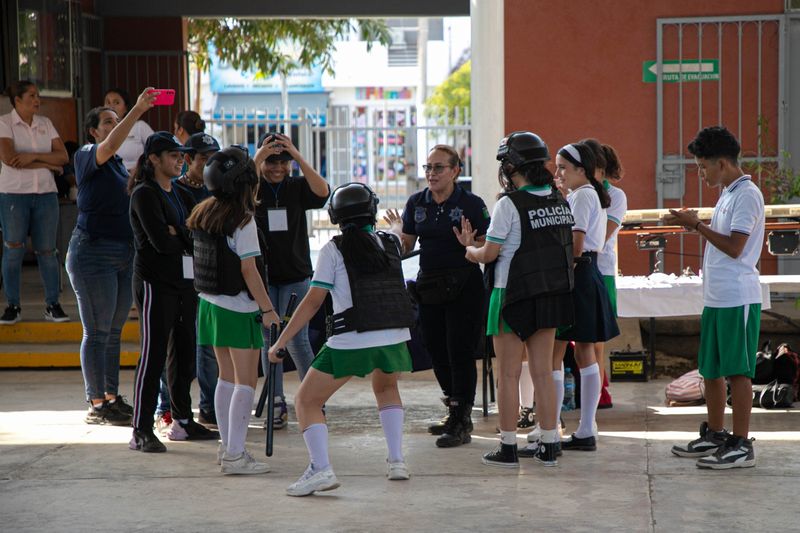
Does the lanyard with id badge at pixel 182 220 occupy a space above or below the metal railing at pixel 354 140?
below

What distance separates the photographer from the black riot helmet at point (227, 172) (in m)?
5.76

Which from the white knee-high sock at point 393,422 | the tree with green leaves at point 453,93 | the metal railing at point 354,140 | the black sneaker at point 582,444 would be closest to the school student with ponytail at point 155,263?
the white knee-high sock at point 393,422

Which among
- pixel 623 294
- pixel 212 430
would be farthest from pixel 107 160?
pixel 623 294

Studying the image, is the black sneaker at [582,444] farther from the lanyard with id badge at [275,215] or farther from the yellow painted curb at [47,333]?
the yellow painted curb at [47,333]

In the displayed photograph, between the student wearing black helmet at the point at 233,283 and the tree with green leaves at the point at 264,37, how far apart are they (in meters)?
13.9

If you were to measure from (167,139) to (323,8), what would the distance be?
31.2 feet

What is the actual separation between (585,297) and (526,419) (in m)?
1.06

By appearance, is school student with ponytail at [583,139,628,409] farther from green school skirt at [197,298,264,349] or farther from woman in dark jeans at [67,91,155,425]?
woman in dark jeans at [67,91,155,425]

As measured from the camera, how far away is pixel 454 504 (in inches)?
209

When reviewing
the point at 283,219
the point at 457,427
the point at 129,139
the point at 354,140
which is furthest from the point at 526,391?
the point at 354,140

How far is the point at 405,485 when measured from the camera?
5680 mm

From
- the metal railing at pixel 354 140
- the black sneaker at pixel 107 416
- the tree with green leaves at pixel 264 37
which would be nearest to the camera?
the black sneaker at pixel 107 416

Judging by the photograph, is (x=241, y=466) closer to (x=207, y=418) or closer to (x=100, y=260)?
(x=207, y=418)

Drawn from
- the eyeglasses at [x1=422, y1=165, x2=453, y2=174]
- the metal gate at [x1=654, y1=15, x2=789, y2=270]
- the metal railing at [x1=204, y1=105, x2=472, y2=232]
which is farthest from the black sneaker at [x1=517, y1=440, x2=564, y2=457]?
the metal railing at [x1=204, y1=105, x2=472, y2=232]
